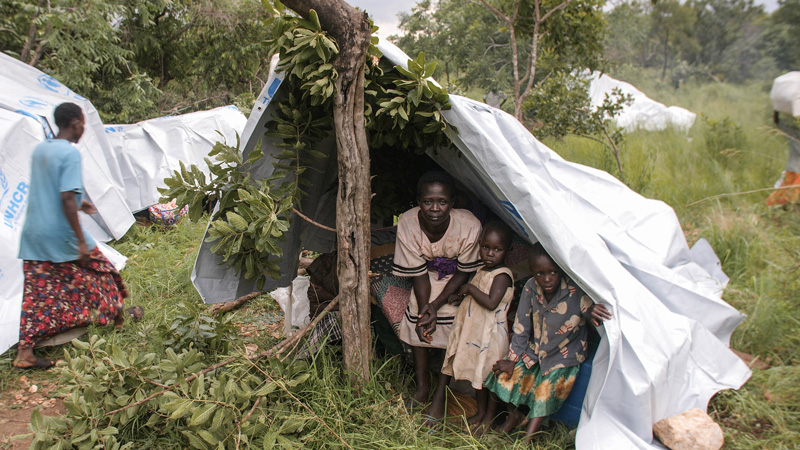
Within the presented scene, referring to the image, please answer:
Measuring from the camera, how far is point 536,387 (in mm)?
2730

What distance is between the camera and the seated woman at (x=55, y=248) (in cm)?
347

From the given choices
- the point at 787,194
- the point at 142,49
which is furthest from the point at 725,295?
the point at 142,49

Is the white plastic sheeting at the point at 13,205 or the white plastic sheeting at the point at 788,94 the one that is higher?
the white plastic sheeting at the point at 788,94

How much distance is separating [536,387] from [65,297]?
305 cm

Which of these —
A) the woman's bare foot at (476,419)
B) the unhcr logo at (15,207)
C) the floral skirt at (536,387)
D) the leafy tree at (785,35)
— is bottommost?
the woman's bare foot at (476,419)

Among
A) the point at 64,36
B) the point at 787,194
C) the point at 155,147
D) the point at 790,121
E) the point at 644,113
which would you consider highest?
the point at 64,36

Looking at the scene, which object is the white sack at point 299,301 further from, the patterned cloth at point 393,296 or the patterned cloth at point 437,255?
the patterned cloth at point 437,255

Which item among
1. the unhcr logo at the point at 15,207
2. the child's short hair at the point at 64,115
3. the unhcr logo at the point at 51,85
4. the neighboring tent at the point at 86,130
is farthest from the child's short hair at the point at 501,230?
the unhcr logo at the point at 51,85

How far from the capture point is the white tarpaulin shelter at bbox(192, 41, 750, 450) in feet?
8.14

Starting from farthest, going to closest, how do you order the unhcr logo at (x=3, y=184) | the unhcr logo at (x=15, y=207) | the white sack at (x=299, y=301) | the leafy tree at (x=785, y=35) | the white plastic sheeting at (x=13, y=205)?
the leafy tree at (x=785, y=35) < the unhcr logo at (x=3, y=184) < the unhcr logo at (x=15, y=207) < the white sack at (x=299, y=301) < the white plastic sheeting at (x=13, y=205)

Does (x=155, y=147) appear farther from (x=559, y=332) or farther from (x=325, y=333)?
(x=559, y=332)

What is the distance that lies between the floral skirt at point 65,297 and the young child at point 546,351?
8.91ft

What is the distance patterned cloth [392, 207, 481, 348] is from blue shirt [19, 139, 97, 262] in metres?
2.13

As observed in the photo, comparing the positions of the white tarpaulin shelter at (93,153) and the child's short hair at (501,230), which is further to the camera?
the white tarpaulin shelter at (93,153)
